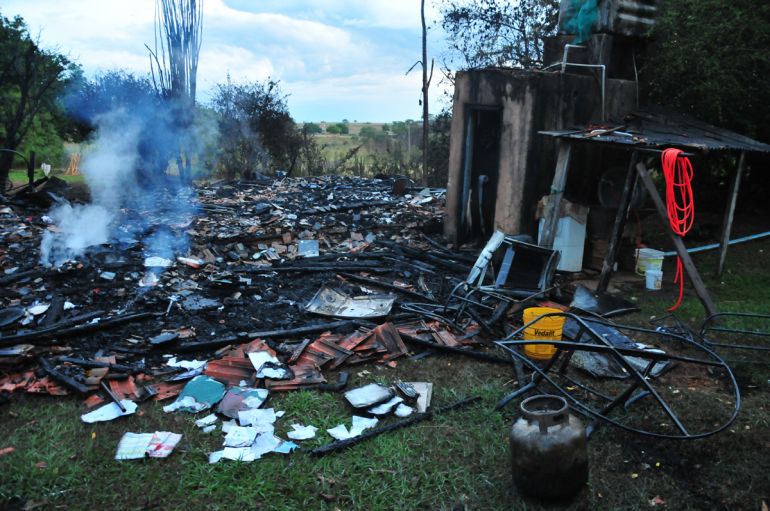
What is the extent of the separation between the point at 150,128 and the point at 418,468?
40.5 feet

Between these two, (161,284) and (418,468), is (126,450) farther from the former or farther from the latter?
(161,284)

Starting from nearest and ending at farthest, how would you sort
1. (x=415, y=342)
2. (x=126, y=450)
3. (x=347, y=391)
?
(x=126, y=450)
(x=347, y=391)
(x=415, y=342)

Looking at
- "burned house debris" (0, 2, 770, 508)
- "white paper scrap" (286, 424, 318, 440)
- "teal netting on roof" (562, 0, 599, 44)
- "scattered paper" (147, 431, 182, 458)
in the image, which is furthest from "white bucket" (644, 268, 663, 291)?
"scattered paper" (147, 431, 182, 458)

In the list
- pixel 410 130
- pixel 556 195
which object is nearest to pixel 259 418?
pixel 556 195

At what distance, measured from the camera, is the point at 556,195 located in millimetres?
7777

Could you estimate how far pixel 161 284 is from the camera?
694 cm

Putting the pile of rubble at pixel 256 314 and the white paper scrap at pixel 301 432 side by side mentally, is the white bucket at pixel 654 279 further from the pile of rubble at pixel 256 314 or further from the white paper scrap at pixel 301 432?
the white paper scrap at pixel 301 432

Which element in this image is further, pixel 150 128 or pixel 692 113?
pixel 150 128

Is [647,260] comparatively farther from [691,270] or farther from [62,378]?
[62,378]

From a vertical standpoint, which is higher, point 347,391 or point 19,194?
point 19,194

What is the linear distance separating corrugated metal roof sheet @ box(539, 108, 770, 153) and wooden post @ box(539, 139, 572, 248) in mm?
300

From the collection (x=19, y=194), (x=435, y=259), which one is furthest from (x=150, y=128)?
(x=435, y=259)

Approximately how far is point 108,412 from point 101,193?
7.81 metres

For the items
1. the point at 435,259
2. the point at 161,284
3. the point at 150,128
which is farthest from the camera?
the point at 150,128
